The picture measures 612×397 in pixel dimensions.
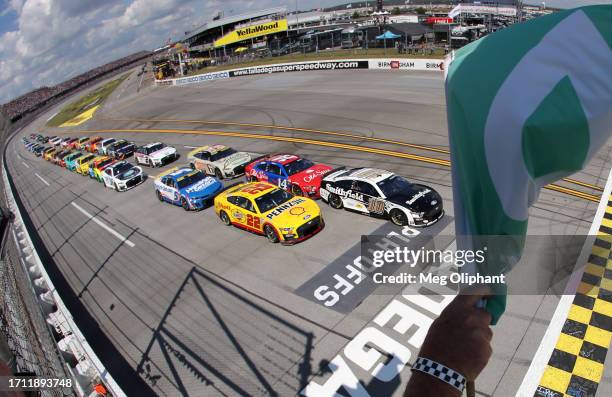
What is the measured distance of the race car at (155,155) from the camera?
25.4 metres

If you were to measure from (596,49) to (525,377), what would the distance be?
7.12 meters

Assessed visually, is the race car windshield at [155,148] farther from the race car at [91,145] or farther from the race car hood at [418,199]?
the race car hood at [418,199]

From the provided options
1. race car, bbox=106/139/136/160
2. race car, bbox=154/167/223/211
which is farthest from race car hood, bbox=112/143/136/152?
race car, bbox=154/167/223/211

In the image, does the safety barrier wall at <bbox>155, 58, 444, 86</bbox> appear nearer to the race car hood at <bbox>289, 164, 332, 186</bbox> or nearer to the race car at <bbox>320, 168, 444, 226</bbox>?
the race car hood at <bbox>289, 164, 332, 186</bbox>

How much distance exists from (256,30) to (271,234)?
2959 inches

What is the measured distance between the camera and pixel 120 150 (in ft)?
99.4

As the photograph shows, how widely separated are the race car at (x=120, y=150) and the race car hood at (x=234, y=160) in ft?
42.8

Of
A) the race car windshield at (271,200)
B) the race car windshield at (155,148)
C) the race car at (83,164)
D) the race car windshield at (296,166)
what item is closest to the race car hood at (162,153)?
the race car windshield at (155,148)

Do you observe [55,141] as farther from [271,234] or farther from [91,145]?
[271,234]

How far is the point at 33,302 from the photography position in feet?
33.2

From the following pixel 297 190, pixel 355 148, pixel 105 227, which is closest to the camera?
pixel 297 190

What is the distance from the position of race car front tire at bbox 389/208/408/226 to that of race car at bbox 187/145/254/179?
9576 millimetres

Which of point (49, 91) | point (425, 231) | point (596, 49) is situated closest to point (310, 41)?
point (425, 231)

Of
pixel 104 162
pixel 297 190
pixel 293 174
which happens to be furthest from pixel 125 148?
pixel 297 190
